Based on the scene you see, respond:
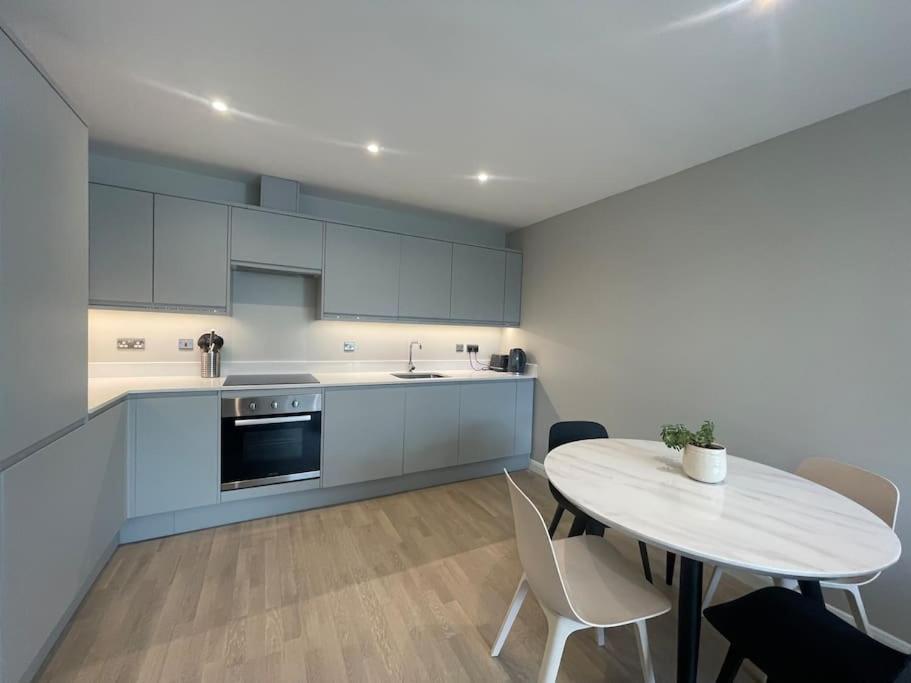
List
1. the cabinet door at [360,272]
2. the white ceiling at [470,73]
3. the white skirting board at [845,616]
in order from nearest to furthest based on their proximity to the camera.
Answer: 1. the white ceiling at [470,73]
2. the white skirting board at [845,616]
3. the cabinet door at [360,272]

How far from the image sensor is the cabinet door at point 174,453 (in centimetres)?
222

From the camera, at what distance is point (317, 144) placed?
2307mm

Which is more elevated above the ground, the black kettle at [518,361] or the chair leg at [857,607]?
the black kettle at [518,361]

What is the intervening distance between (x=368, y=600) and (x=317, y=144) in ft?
8.48

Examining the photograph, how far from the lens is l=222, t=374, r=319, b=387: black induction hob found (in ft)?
8.46

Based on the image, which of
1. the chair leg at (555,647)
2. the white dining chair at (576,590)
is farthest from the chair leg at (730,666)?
the chair leg at (555,647)

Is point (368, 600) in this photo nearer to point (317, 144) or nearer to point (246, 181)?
point (317, 144)

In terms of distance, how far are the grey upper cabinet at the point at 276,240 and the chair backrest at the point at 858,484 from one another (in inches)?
126

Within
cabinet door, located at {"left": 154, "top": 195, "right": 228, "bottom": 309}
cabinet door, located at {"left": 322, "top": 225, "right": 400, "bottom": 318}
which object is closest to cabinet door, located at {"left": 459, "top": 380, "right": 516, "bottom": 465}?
cabinet door, located at {"left": 322, "top": 225, "right": 400, "bottom": 318}

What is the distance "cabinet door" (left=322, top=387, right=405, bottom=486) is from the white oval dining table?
1644 millimetres

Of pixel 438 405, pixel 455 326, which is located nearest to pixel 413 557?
pixel 438 405

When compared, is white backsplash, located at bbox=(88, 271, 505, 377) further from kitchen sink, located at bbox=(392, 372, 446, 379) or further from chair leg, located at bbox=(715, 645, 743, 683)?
chair leg, located at bbox=(715, 645, 743, 683)

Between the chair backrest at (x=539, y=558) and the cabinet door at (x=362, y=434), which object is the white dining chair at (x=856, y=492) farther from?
the cabinet door at (x=362, y=434)

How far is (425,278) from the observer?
134 inches
